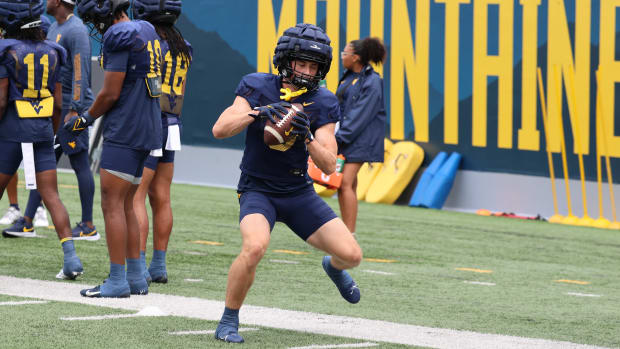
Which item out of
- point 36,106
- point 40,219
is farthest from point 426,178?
point 36,106

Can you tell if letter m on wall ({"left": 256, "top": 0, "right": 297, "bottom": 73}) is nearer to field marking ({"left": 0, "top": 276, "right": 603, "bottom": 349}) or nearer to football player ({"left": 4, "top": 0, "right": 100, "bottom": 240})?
football player ({"left": 4, "top": 0, "right": 100, "bottom": 240})

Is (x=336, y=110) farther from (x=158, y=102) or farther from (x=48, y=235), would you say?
(x=48, y=235)

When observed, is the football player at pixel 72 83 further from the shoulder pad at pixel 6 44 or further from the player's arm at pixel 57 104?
the shoulder pad at pixel 6 44

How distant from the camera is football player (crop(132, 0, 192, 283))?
7.57 m

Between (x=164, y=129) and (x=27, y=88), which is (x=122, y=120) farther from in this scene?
(x=27, y=88)

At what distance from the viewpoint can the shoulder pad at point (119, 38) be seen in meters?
6.84

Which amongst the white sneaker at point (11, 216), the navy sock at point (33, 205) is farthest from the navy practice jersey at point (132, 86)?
the white sneaker at point (11, 216)

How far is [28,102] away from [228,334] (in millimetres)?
3046

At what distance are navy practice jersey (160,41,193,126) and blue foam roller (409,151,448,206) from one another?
9055 mm

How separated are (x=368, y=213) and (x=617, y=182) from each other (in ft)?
11.1

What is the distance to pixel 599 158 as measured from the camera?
15242mm

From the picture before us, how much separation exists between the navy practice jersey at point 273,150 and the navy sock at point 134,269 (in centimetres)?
141

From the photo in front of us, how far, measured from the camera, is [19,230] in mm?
9859

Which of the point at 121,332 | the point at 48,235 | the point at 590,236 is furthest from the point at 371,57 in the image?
the point at 121,332
